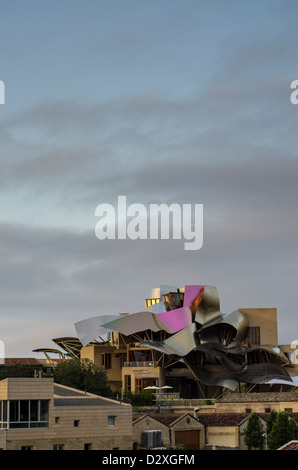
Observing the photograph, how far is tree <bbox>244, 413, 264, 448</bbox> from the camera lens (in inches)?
2060

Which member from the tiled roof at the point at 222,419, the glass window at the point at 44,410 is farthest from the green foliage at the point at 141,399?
the glass window at the point at 44,410

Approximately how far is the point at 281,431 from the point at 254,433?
2284mm

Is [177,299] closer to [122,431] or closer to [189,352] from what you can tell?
[189,352]

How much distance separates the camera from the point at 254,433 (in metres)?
52.4

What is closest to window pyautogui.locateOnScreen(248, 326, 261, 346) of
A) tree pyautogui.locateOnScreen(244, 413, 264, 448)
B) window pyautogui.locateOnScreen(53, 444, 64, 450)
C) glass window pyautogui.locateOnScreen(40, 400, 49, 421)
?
tree pyautogui.locateOnScreen(244, 413, 264, 448)

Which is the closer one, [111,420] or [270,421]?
[111,420]

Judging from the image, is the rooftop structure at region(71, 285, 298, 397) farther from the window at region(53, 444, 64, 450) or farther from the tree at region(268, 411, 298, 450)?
the window at region(53, 444, 64, 450)

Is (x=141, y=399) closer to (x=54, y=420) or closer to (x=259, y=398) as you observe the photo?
(x=259, y=398)

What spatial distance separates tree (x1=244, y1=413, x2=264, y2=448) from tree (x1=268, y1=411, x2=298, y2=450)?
105 centimetres

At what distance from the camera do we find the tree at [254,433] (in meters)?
52.3

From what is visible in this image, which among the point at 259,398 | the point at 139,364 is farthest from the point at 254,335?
the point at 259,398

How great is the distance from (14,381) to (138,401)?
32203mm

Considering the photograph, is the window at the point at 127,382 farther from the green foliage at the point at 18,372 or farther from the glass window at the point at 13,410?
the glass window at the point at 13,410

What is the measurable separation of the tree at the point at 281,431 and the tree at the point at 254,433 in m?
1.05
